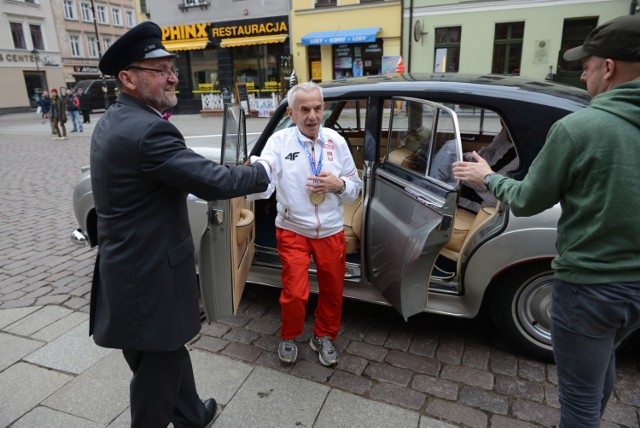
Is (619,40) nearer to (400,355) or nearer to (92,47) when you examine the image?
(400,355)

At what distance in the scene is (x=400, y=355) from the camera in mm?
3045

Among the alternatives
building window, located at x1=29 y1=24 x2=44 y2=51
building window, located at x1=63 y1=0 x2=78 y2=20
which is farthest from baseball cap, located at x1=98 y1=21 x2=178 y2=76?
building window, located at x1=63 y1=0 x2=78 y2=20

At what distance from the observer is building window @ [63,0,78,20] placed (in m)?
39.3

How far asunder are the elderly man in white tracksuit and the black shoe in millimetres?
551

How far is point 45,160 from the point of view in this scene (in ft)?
36.4

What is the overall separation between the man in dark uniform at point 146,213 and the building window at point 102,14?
49.1 metres

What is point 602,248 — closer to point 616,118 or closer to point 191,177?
point 616,118

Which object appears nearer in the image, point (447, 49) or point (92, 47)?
point (447, 49)

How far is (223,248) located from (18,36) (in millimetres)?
42264

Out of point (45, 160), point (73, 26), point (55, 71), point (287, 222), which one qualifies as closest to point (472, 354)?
point (287, 222)

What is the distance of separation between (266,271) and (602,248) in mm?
2398

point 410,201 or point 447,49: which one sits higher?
point 447,49

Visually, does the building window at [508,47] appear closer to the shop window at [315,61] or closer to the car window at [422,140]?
the shop window at [315,61]

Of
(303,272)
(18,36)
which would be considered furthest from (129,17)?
(303,272)
